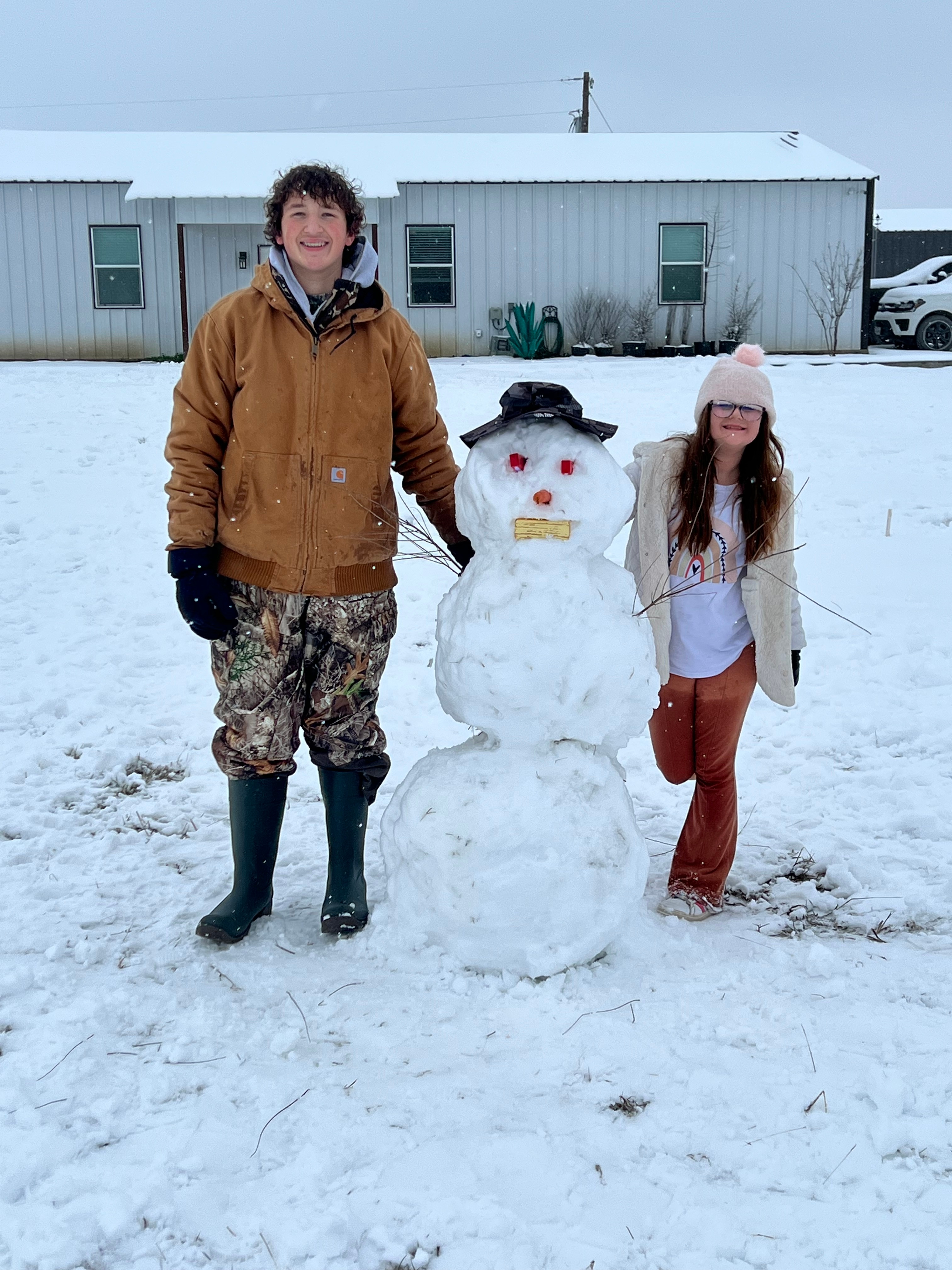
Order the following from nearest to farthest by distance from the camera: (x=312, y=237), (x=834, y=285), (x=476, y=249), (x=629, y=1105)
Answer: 1. (x=629, y=1105)
2. (x=312, y=237)
3. (x=476, y=249)
4. (x=834, y=285)

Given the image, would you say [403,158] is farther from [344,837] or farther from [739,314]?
[344,837]

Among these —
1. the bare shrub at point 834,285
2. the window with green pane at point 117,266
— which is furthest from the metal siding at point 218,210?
the bare shrub at point 834,285

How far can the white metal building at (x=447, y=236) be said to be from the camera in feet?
53.9

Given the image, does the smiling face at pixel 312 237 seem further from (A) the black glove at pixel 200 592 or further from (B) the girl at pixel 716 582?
(B) the girl at pixel 716 582

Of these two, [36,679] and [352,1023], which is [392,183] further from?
[352,1023]

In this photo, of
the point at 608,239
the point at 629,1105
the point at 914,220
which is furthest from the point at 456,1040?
the point at 914,220

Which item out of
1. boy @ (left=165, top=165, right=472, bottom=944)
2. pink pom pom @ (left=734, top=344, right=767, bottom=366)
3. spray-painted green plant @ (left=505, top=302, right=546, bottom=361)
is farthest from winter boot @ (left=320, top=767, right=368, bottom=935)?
spray-painted green plant @ (left=505, top=302, right=546, bottom=361)

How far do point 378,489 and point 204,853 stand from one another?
1.44 meters

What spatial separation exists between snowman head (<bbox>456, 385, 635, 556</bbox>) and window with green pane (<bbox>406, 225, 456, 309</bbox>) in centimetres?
1471

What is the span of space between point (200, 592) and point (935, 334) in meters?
17.5

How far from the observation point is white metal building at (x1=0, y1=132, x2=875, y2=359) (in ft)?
53.9

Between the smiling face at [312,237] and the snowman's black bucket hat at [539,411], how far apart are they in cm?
58

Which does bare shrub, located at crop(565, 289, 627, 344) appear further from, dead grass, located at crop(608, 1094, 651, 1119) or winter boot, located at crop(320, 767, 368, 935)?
dead grass, located at crop(608, 1094, 651, 1119)

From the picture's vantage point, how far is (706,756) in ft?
11.4
